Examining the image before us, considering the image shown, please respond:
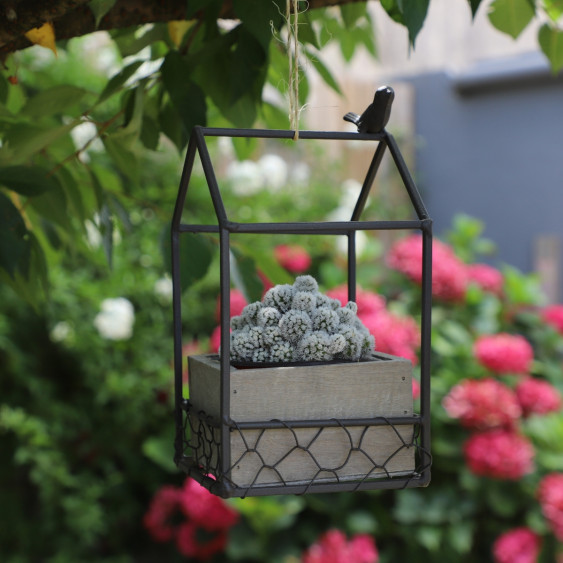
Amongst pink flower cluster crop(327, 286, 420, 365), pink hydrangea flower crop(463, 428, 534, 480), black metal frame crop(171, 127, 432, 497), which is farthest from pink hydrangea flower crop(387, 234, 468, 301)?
black metal frame crop(171, 127, 432, 497)

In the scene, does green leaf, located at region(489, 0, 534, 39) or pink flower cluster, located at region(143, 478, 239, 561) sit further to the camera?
pink flower cluster, located at region(143, 478, 239, 561)

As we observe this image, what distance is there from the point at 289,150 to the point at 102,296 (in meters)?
1.26

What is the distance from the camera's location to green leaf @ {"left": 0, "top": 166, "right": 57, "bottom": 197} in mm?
880

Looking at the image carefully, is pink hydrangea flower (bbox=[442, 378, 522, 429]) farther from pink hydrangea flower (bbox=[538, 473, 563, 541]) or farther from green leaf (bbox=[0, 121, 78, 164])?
green leaf (bbox=[0, 121, 78, 164])

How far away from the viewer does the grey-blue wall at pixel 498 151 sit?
10.4 ft

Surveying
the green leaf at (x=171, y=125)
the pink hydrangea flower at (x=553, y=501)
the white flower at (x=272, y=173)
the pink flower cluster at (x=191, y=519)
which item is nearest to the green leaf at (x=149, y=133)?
the green leaf at (x=171, y=125)

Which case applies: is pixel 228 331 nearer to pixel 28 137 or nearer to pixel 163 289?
pixel 28 137

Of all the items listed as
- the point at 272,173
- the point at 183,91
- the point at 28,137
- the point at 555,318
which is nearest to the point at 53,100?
the point at 28,137

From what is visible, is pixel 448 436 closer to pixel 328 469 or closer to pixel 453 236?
pixel 453 236

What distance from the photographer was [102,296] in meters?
2.31

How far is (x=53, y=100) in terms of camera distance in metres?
1.00

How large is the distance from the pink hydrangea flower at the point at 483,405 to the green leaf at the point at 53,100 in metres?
1.42

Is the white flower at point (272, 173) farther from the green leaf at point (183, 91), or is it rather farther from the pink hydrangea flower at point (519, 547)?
the green leaf at point (183, 91)

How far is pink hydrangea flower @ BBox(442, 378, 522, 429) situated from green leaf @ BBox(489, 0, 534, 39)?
1.27m
